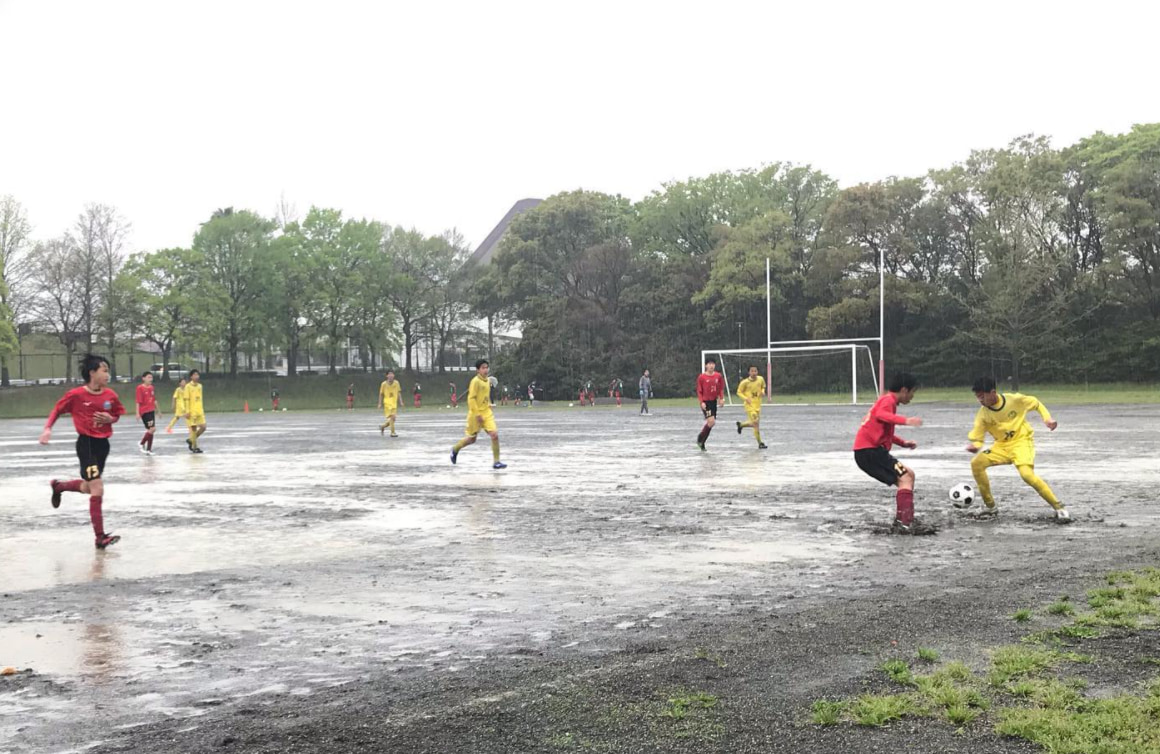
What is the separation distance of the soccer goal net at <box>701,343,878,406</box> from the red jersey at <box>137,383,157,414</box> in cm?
3465

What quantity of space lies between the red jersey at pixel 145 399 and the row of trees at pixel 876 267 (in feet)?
133

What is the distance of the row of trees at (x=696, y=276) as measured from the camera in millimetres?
59594

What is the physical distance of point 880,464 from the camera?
36.8ft

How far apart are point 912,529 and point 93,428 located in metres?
8.08

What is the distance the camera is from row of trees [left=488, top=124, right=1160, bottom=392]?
5903cm

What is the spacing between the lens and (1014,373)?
188 ft

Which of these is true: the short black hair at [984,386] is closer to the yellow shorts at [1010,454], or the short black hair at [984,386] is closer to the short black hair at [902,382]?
the yellow shorts at [1010,454]

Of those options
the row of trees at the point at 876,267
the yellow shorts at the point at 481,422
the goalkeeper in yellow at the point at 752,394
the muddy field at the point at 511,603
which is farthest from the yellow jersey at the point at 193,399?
the row of trees at the point at 876,267

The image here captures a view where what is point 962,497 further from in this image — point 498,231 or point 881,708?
point 498,231

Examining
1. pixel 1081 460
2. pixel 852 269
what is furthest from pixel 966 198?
pixel 1081 460

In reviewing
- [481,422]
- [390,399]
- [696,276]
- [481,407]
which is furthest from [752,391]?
[696,276]

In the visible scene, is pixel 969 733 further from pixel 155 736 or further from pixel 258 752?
pixel 155 736

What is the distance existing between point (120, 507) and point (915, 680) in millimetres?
11692

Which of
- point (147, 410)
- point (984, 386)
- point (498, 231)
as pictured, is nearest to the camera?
point (984, 386)
